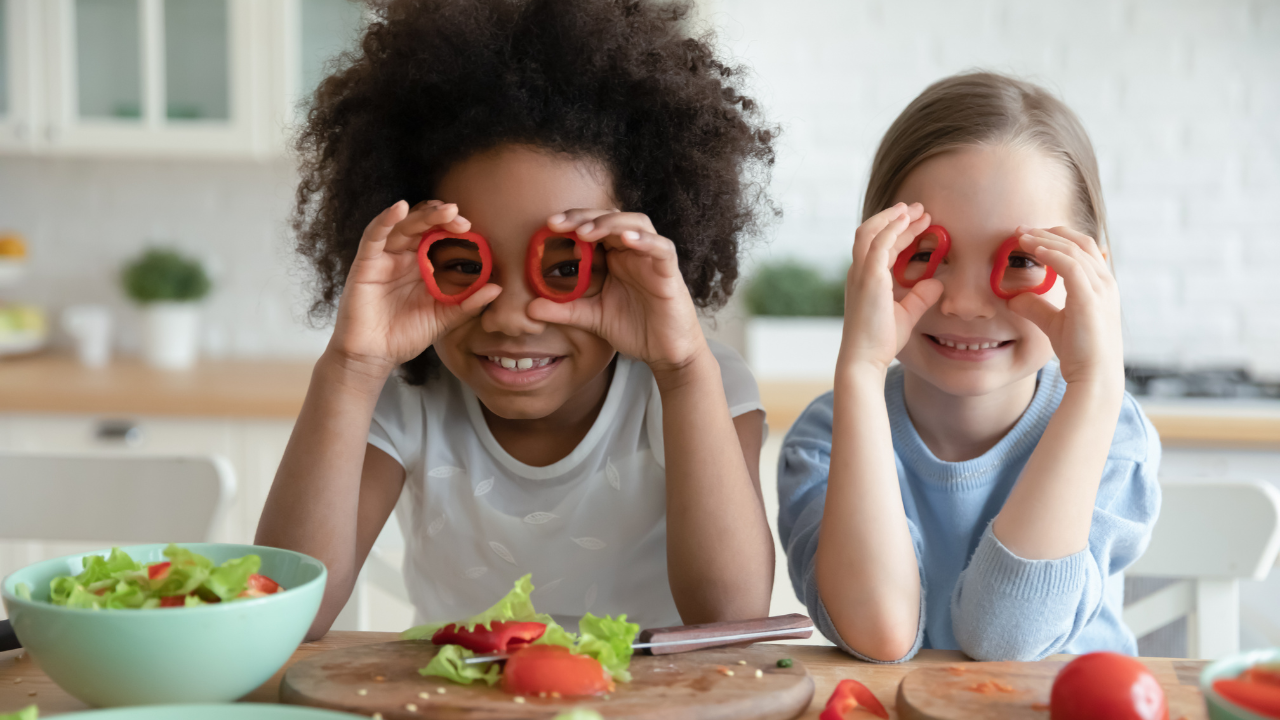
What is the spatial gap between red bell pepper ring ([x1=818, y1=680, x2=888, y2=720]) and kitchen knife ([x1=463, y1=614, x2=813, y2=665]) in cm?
8

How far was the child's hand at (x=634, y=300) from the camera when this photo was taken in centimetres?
96

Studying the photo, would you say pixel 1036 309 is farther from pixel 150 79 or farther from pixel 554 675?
pixel 150 79

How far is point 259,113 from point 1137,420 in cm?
230

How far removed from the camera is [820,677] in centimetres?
80

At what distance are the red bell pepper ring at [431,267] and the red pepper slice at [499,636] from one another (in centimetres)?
36

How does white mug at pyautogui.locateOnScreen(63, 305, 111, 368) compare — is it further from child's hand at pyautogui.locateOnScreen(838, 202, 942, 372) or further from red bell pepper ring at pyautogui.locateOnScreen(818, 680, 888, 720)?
red bell pepper ring at pyautogui.locateOnScreen(818, 680, 888, 720)

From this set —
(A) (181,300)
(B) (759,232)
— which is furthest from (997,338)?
(A) (181,300)

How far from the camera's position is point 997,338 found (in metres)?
1.05

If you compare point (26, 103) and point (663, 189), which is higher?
point (26, 103)

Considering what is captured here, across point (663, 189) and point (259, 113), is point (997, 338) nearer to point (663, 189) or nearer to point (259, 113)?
point (663, 189)

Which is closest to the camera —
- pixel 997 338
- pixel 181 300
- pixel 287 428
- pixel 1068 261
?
pixel 1068 261

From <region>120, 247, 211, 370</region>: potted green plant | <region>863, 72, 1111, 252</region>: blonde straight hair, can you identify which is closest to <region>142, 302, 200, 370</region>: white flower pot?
<region>120, 247, 211, 370</region>: potted green plant

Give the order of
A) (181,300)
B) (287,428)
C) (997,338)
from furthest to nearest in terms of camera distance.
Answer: (181,300) < (287,428) < (997,338)

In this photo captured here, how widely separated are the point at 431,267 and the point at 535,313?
12cm
